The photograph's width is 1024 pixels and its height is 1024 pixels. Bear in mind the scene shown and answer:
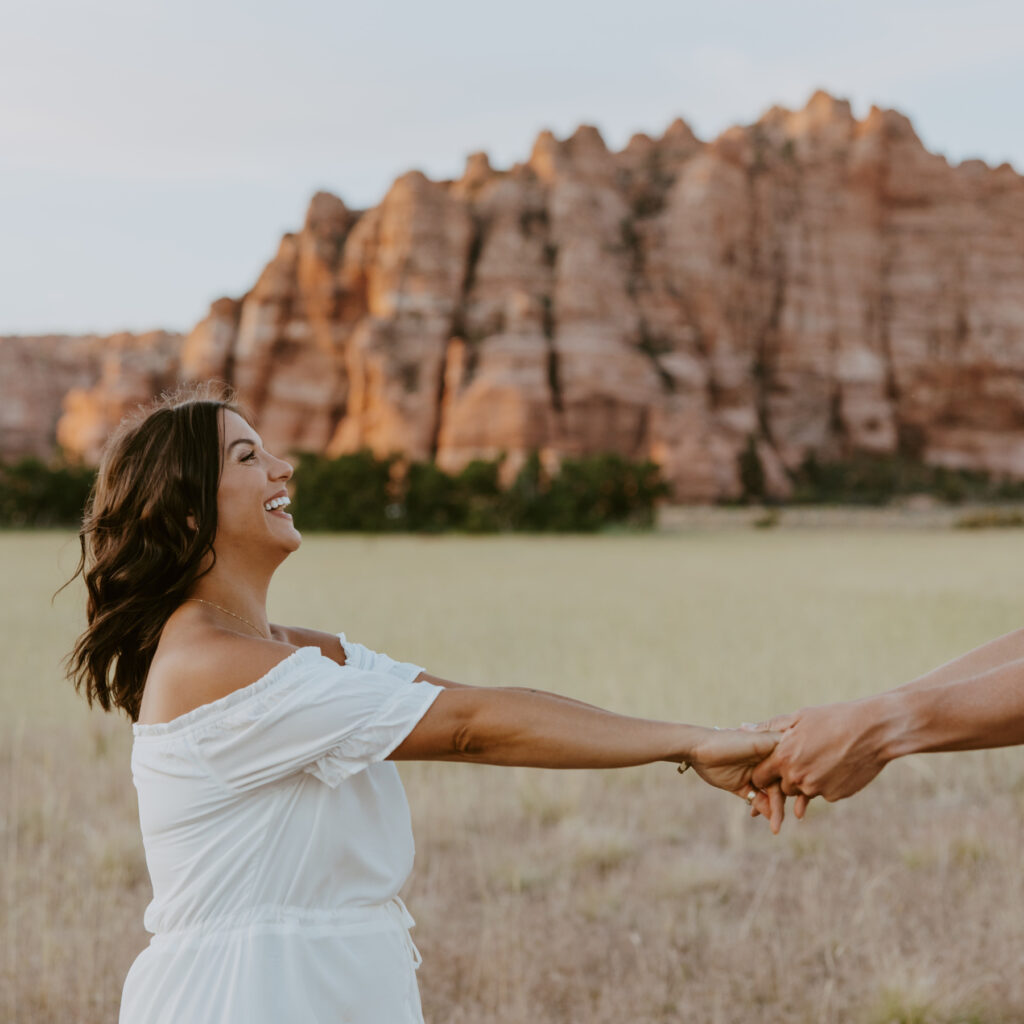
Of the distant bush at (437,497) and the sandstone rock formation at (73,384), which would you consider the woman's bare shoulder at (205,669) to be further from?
the sandstone rock formation at (73,384)

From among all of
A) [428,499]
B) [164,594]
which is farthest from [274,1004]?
[428,499]

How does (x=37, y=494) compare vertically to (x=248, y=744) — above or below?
below

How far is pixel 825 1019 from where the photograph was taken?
445cm

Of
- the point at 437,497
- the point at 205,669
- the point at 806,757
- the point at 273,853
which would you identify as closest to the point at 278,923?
the point at 273,853

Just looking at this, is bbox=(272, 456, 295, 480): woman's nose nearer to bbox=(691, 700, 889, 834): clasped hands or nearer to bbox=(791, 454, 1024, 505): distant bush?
bbox=(691, 700, 889, 834): clasped hands

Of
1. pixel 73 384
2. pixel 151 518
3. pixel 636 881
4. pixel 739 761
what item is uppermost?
pixel 73 384

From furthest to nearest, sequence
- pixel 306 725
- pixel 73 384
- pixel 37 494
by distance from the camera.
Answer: pixel 73 384, pixel 37 494, pixel 306 725

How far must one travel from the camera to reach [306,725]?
92.5 inches

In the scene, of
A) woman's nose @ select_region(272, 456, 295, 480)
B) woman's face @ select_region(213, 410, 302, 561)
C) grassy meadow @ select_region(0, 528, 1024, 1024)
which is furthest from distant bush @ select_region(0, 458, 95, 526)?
woman's face @ select_region(213, 410, 302, 561)

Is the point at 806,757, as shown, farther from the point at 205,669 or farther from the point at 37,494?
the point at 37,494

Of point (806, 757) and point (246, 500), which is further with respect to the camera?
point (806, 757)

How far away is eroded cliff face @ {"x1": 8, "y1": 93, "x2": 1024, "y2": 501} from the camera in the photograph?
336 feet

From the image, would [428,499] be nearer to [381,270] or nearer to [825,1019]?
[381,270]

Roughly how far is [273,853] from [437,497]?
219 feet
